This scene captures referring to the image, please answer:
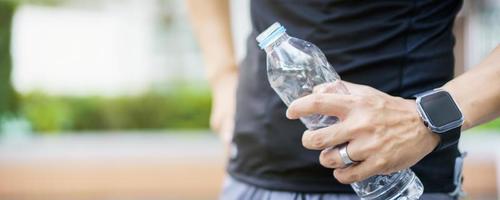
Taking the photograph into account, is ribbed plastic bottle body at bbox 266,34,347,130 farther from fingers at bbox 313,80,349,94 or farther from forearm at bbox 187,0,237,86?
forearm at bbox 187,0,237,86

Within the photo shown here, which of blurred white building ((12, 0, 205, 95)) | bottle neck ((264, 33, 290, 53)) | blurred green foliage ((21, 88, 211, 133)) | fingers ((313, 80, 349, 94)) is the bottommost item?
blurred green foliage ((21, 88, 211, 133))

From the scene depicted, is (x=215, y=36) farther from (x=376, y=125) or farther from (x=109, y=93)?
(x=109, y=93)

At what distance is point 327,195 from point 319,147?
0.77 feet

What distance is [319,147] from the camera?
1087 mm

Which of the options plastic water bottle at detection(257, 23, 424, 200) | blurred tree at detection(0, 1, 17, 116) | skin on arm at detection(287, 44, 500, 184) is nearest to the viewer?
skin on arm at detection(287, 44, 500, 184)

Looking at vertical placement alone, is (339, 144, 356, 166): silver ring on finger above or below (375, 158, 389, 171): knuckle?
above

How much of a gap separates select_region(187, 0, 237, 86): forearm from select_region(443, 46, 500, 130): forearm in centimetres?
80

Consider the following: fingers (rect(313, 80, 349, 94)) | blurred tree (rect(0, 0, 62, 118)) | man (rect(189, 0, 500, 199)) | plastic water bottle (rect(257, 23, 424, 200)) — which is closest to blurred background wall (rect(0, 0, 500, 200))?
blurred tree (rect(0, 0, 62, 118))

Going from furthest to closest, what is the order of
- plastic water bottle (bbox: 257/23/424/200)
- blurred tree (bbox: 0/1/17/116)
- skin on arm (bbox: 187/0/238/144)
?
blurred tree (bbox: 0/1/17/116), skin on arm (bbox: 187/0/238/144), plastic water bottle (bbox: 257/23/424/200)

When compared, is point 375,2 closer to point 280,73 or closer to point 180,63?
point 280,73

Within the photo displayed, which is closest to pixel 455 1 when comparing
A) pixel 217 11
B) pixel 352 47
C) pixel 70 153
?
pixel 352 47

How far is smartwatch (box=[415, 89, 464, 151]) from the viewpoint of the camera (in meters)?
1.09

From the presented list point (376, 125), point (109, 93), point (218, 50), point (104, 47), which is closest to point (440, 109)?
point (376, 125)

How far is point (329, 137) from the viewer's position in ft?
3.50
